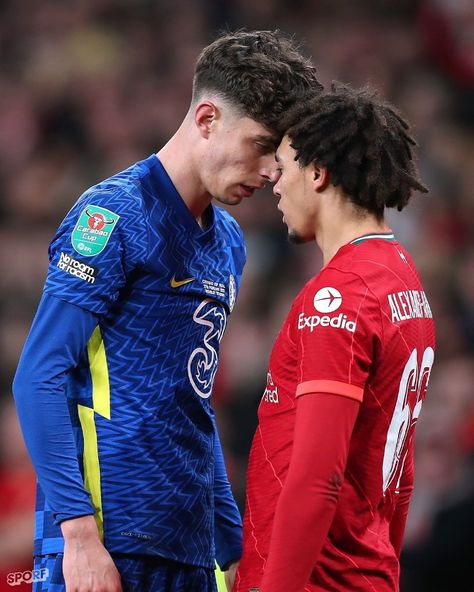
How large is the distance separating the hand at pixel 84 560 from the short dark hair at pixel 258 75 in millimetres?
1016

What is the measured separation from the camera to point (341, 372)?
2139 millimetres

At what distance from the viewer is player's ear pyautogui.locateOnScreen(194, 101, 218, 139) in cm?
269

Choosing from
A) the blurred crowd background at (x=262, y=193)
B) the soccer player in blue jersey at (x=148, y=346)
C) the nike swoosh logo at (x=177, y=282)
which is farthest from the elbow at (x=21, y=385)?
the blurred crowd background at (x=262, y=193)

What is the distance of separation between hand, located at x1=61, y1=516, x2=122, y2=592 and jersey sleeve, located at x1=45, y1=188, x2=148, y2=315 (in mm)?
467

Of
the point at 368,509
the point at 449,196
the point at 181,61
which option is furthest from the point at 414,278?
the point at 181,61

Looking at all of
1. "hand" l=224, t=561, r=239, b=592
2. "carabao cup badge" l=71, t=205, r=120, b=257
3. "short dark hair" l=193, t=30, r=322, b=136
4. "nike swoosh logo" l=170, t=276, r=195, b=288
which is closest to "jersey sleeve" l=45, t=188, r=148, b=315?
"carabao cup badge" l=71, t=205, r=120, b=257

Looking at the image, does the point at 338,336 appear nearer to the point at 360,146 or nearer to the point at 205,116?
the point at 360,146

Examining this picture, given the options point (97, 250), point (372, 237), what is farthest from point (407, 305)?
point (97, 250)

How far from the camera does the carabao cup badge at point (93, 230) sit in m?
2.41

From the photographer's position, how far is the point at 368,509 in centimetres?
229

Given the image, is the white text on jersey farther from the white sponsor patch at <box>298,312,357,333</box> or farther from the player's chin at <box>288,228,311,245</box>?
the player's chin at <box>288,228,311,245</box>

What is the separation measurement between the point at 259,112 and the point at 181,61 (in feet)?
17.9

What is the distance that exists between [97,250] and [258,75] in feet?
2.02

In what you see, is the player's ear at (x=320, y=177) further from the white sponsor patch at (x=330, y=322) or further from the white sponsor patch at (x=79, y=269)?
the white sponsor patch at (x=79, y=269)
